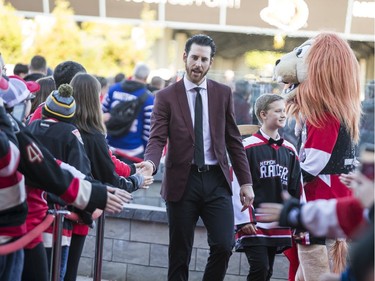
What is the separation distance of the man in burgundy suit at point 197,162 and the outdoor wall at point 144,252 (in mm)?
1279

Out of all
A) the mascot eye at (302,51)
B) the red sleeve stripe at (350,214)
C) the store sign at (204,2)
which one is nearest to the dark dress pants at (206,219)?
the mascot eye at (302,51)

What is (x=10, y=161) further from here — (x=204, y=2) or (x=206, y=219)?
(x=204, y=2)

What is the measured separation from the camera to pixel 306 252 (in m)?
6.95

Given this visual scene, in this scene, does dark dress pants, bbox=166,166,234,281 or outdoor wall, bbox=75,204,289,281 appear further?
outdoor wall, bbox=75,204,289,281

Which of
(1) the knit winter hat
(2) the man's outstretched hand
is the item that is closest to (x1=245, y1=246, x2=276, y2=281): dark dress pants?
(1) the knit winter hat

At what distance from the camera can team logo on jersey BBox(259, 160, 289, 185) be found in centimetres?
702

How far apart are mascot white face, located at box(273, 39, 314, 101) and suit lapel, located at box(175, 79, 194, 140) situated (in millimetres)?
896

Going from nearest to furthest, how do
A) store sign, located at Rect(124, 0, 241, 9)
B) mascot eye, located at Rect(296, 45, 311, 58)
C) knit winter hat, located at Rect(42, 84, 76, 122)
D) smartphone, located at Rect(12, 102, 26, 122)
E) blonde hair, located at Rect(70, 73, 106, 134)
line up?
1. smartphone, located at Rect(12, 102, 26, 122)
2. knit winter hat, located at Rect(42, 84, 76, 122)
3. blonde hair, located at Rect(70, 73, 106, 134)
4. mascot eye, located at Rect(296, 45, 311, 58)
5. store sign, located at Rect(124, 0, 241, 9)

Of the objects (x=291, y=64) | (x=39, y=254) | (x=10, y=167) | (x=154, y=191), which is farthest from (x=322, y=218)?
(x=154, y=191)

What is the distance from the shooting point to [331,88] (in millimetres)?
7086

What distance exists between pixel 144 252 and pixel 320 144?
86.9 inches

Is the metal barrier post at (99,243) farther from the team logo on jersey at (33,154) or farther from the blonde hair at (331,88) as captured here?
the blonde hair at (331,88)

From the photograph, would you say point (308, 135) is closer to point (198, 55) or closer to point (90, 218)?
point (198, 55)

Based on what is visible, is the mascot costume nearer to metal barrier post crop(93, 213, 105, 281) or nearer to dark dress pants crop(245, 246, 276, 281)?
dark dress pants crop(245, 246, 276, 281)
